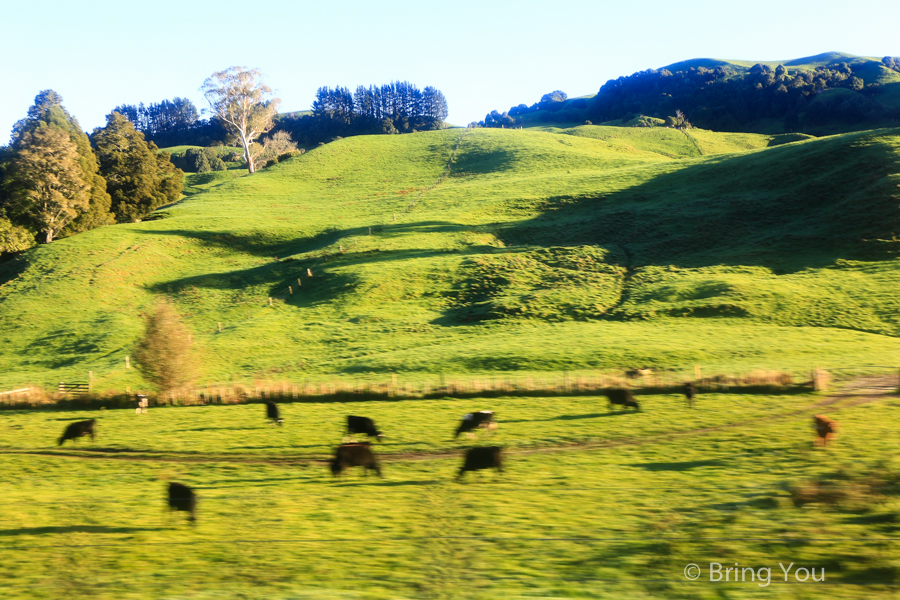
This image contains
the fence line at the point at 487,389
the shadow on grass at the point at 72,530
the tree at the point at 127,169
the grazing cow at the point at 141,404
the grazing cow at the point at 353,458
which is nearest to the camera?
the shadow on grass at the point at 72,530

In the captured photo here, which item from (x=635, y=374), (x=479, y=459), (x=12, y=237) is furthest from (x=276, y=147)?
(x=479, y=459)

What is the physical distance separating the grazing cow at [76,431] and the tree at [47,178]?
6281 cm

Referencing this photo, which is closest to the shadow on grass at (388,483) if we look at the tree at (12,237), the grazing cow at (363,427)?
the grazing cow at (363,427)

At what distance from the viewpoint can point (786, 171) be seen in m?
75.5

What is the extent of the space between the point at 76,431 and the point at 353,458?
12.8 m

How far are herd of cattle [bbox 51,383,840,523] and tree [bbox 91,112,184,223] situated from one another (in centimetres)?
7294

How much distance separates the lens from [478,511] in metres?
14.1

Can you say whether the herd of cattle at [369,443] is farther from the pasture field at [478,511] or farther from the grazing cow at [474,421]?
the pasture field at [478,511]

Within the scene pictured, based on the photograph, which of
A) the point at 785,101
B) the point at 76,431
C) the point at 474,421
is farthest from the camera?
the point at 785,101

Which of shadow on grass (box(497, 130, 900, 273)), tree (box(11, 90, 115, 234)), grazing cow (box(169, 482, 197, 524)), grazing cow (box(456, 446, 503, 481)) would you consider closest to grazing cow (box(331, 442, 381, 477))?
grazing cow (box(456, 446, 503, 481))

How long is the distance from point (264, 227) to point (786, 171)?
66685mm

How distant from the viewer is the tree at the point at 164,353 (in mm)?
32750

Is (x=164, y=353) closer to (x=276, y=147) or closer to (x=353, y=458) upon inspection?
(x=353, y=458)

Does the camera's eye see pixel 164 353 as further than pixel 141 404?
Yes
